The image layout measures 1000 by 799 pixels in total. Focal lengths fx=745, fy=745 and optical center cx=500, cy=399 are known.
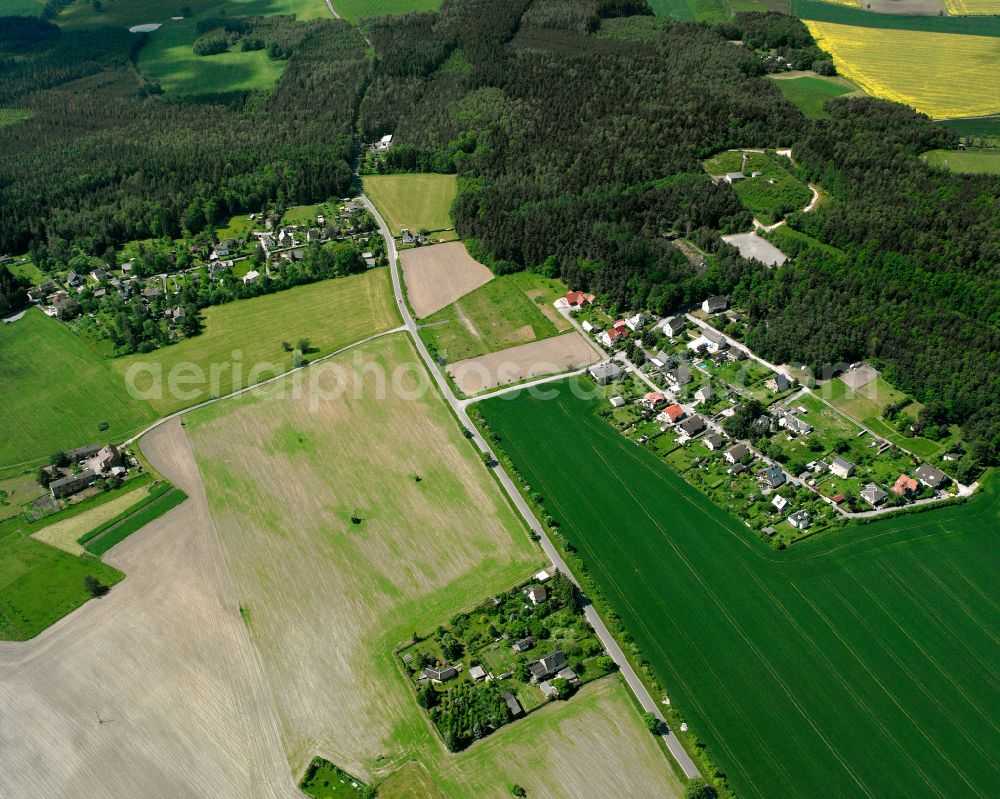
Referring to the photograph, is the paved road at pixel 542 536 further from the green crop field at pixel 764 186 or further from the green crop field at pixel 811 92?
the green crop field at pixel 811 92

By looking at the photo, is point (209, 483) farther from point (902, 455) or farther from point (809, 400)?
point (902, 455)

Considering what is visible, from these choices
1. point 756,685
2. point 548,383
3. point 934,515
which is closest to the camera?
point 756,685

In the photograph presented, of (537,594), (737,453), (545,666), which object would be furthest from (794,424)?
(545,666)

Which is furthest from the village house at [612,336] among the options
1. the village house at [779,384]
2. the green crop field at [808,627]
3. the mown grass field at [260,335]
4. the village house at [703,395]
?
the mown grass field at [260,335]

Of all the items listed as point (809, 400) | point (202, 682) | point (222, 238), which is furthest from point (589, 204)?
point (202, 682)

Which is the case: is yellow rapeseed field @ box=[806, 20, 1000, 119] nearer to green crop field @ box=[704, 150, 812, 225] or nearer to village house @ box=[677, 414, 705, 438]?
green crop field @ box=[704, 150, 812, 225]

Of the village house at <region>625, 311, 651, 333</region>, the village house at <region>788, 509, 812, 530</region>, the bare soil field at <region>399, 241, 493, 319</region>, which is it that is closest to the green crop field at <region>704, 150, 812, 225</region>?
the village house at <region>625, 311, 651, 333</region>
